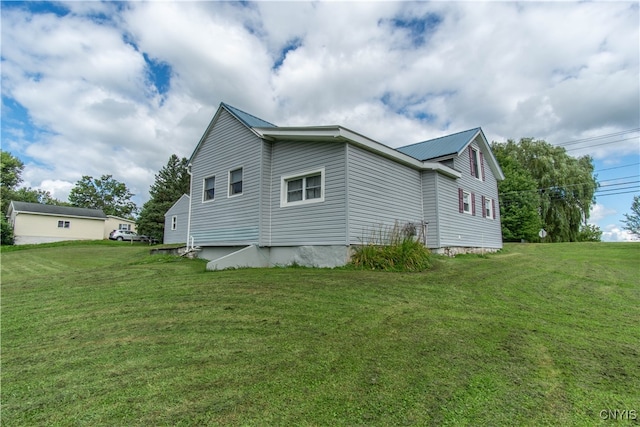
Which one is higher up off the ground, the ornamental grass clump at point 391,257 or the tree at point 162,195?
the tree at point 162,195

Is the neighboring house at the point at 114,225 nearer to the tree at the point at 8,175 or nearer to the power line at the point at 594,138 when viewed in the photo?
the tree at the point at 8,175

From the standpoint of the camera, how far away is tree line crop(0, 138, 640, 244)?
2230cm

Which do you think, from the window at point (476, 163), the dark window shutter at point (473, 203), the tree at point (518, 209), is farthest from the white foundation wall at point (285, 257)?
the tree at point (518, 209)

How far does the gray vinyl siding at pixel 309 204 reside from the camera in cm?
837

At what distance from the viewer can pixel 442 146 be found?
13922 millimetres

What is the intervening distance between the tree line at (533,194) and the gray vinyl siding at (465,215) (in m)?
7.87

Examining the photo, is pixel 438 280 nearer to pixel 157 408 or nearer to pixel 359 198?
pixel 359 198

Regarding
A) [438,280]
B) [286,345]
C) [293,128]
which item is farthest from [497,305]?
[293,128]

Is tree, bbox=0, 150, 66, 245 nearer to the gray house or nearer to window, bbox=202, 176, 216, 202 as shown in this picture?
window, bbox=202, 176, 216, 202

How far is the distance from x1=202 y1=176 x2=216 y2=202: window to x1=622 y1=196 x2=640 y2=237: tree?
27.2 meters

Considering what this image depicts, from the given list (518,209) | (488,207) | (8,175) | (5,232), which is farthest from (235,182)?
(8,175)

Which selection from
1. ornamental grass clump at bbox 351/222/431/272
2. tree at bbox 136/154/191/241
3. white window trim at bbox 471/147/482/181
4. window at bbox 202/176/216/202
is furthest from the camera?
tree at bbox 136/154/191/241

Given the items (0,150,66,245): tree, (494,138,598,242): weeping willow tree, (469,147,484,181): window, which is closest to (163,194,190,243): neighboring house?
(469,147,484,181): window

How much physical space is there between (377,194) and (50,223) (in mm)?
34005
